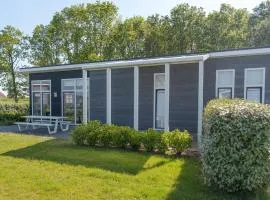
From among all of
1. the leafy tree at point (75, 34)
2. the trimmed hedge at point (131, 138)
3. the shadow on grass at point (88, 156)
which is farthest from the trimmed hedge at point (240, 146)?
the leafy tree at point (75, 34)

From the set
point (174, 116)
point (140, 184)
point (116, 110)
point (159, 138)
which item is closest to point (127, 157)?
point (159, 138)

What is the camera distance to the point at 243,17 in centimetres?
2758

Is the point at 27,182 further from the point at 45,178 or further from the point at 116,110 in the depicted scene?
the point at 116,110

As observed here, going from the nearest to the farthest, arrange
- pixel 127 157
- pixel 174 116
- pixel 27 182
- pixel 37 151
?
pixel 27 182
pixel 127 157
pixel 37 151
pixel 174 116

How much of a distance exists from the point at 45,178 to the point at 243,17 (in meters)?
25.8

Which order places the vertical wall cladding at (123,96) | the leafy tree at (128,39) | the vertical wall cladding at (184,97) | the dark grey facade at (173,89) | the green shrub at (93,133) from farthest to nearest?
the leafy tree at (128,39) → the vertical wall cladding at (123,96) → the vertical wall cladding at (184,97) → the dark grey facade at (173,89) → the green shrub at (93,133)

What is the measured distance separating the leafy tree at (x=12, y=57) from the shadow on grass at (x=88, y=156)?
22.8 metres

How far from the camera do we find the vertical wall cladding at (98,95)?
47.2 ft

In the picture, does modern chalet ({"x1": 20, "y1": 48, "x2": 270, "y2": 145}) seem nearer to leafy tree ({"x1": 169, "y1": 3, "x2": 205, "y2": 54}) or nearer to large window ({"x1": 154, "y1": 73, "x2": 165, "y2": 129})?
large window ({"x1": 154, "y1": 73, "x2": 165, "y2": 129})

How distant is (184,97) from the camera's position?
12.1 meters

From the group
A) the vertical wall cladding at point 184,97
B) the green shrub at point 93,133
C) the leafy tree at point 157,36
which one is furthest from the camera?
the leafy tree at point 157,36

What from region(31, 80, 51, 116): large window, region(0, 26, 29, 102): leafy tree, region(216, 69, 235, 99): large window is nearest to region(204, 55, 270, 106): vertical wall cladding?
region(216, 69, 235, 99): large window

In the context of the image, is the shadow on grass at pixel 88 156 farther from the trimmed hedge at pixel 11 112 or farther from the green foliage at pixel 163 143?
the trimmed hedge at pixel 11 112

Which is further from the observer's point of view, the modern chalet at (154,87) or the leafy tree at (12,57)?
the leafy tree at (12,57)
